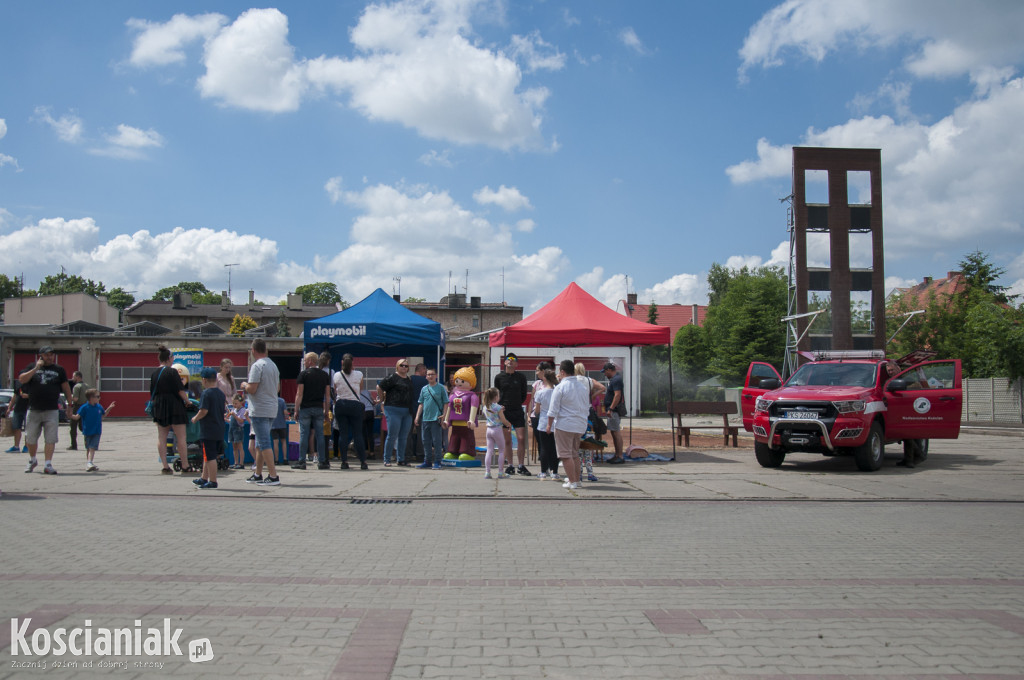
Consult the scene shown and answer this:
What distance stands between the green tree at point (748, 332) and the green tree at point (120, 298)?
272ft

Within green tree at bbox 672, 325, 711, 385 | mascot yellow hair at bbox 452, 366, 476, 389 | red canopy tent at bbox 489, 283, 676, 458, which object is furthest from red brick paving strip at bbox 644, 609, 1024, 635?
green tree at bbox 672, 325, 711, 385

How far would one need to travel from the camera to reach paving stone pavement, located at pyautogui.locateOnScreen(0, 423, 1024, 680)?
387 centimetres

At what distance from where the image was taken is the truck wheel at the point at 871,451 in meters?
12.8

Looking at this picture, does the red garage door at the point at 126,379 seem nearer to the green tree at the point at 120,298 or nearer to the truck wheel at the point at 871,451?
the truck wheel at the point at 871,451

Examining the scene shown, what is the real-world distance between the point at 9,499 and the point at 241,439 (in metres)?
4.09

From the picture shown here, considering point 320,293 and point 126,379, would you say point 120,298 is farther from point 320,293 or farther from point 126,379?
point 126,379

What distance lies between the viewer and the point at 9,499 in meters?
8.89

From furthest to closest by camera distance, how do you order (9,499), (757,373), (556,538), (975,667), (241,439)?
(757,373) → (241,439) → (9,499) → (556,538) → (975,667)

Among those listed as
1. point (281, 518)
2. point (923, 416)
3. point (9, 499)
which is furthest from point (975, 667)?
point (923, 416)

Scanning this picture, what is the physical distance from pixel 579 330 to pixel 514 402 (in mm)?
3024

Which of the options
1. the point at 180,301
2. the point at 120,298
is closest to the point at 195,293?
the point at 120,298

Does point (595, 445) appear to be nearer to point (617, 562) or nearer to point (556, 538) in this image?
point (556, 538)

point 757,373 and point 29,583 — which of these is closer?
point 29,583

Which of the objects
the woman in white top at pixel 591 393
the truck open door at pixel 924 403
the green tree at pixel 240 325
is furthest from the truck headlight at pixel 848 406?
the green tree at pixel 240 325
